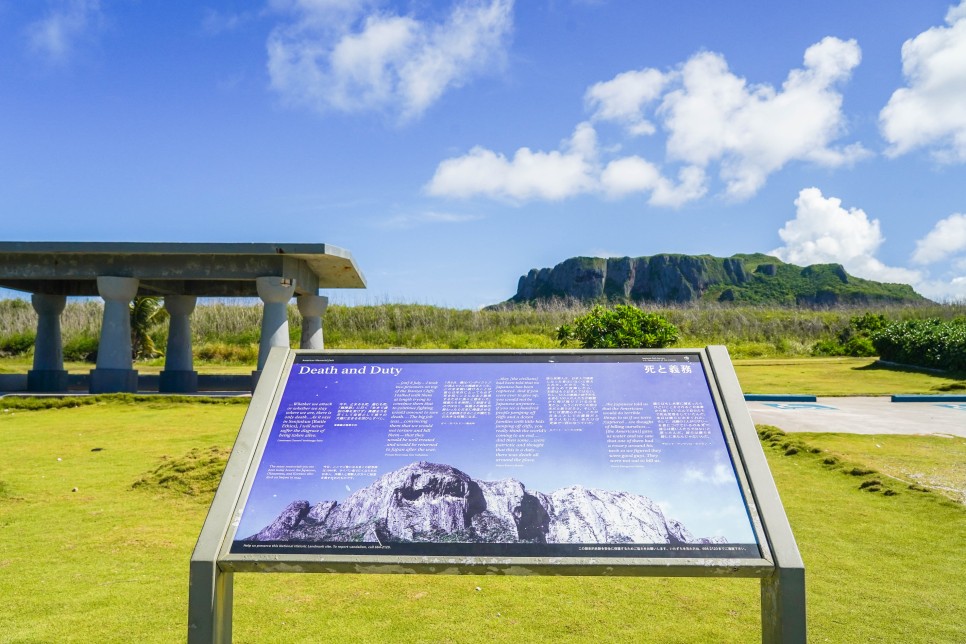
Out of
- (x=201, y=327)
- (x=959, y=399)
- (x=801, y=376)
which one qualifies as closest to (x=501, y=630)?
(x=959, y=399)

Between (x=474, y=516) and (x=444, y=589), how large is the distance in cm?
182

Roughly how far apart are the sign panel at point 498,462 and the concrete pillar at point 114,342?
1294cm

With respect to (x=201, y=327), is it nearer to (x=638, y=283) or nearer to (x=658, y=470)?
(x=658, y=470)

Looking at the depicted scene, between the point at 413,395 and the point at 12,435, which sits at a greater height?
the point at 413,395

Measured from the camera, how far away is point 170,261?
1496 centimetres

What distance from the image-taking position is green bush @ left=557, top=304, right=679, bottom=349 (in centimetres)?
1393

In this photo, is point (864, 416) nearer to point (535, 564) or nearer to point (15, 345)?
point (535, 564)

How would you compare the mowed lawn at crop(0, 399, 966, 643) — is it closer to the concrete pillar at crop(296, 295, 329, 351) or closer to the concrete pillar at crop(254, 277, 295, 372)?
the concrete pillar at crop(254, 277, 295, 372)

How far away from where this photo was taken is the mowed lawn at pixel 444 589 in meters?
3.96

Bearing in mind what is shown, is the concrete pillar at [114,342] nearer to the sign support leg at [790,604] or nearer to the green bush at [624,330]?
the green bush at [624,330]

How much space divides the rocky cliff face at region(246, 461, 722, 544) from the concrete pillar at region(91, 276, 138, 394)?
538 inches

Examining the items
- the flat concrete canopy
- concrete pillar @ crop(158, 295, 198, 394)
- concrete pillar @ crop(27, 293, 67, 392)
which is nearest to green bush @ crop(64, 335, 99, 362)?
concrete pillar @ crop(27, 293, 67, 392)

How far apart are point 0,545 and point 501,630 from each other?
13.9ft

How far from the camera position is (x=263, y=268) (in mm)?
14766
